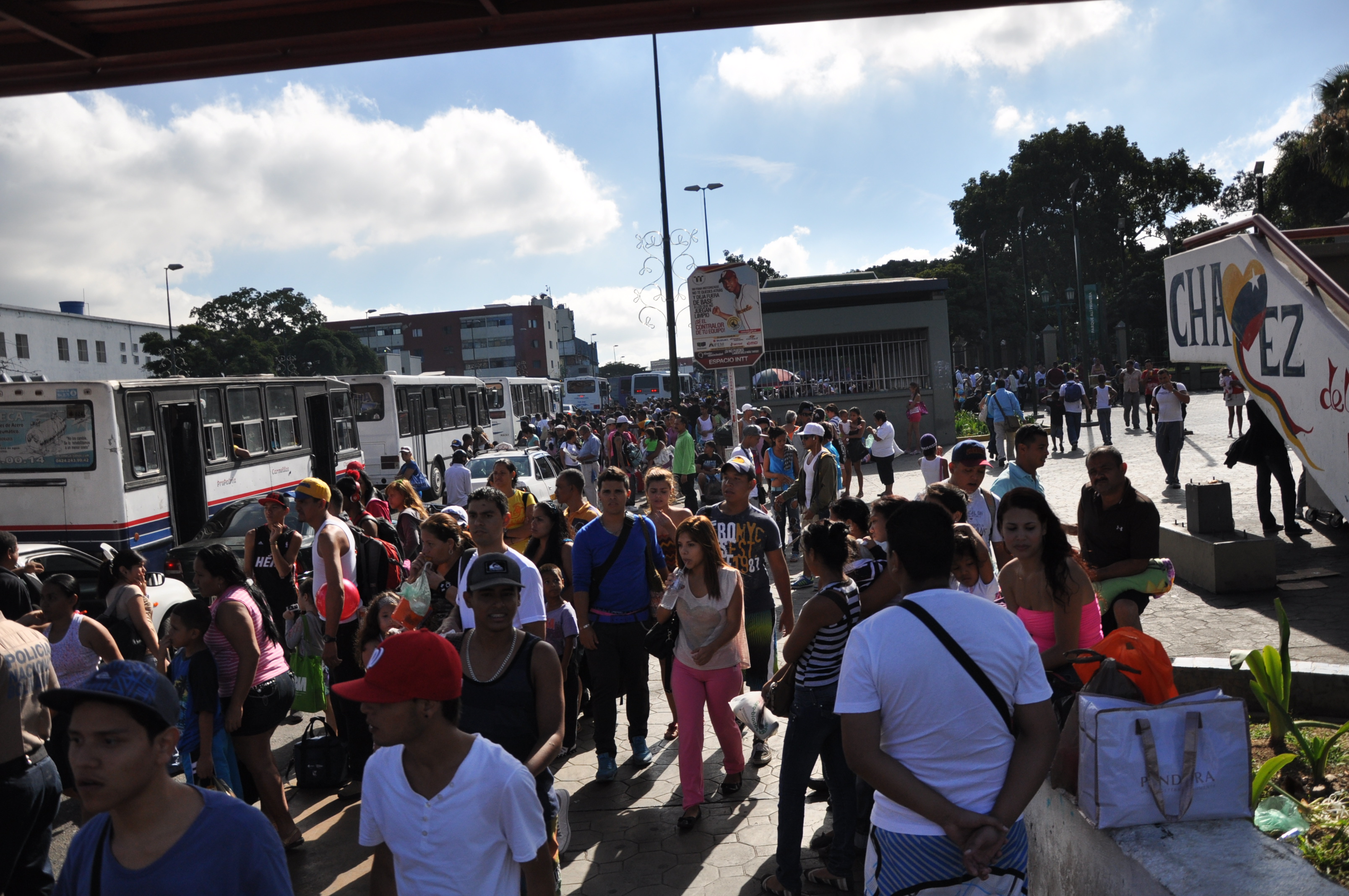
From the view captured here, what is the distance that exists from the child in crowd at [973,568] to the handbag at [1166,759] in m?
1.26

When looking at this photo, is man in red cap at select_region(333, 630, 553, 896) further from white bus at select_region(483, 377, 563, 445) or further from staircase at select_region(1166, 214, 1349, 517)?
white bus at select_region(483, 377, 563, 445)

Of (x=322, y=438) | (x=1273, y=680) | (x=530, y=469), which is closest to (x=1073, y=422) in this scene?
(x=530, y=469)

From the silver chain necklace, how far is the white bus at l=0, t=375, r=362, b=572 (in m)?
10.6

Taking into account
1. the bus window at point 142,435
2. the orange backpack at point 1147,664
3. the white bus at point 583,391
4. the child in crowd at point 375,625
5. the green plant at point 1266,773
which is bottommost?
the green plant at point 1266,773

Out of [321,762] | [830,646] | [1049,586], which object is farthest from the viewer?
[321,762]

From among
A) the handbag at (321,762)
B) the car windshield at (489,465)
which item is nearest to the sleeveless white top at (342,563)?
the handbag at (321,762)

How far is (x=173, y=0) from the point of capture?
13.3ft

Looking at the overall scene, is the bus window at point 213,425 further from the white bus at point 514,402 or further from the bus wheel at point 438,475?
the white bus at point 514,402

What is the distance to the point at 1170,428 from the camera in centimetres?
1408

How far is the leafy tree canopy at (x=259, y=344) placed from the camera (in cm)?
5372

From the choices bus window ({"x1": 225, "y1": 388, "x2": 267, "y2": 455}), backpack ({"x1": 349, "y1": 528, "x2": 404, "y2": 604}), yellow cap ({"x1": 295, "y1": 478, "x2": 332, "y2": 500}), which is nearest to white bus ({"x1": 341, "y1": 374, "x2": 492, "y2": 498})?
bus window ({"x1": 225, "y1": 388, "x2": 267, "y2": 455})

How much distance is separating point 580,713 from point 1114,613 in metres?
3.93

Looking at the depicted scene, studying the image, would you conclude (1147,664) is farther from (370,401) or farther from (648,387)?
(648,387)

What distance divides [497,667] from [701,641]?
72.4 inches
